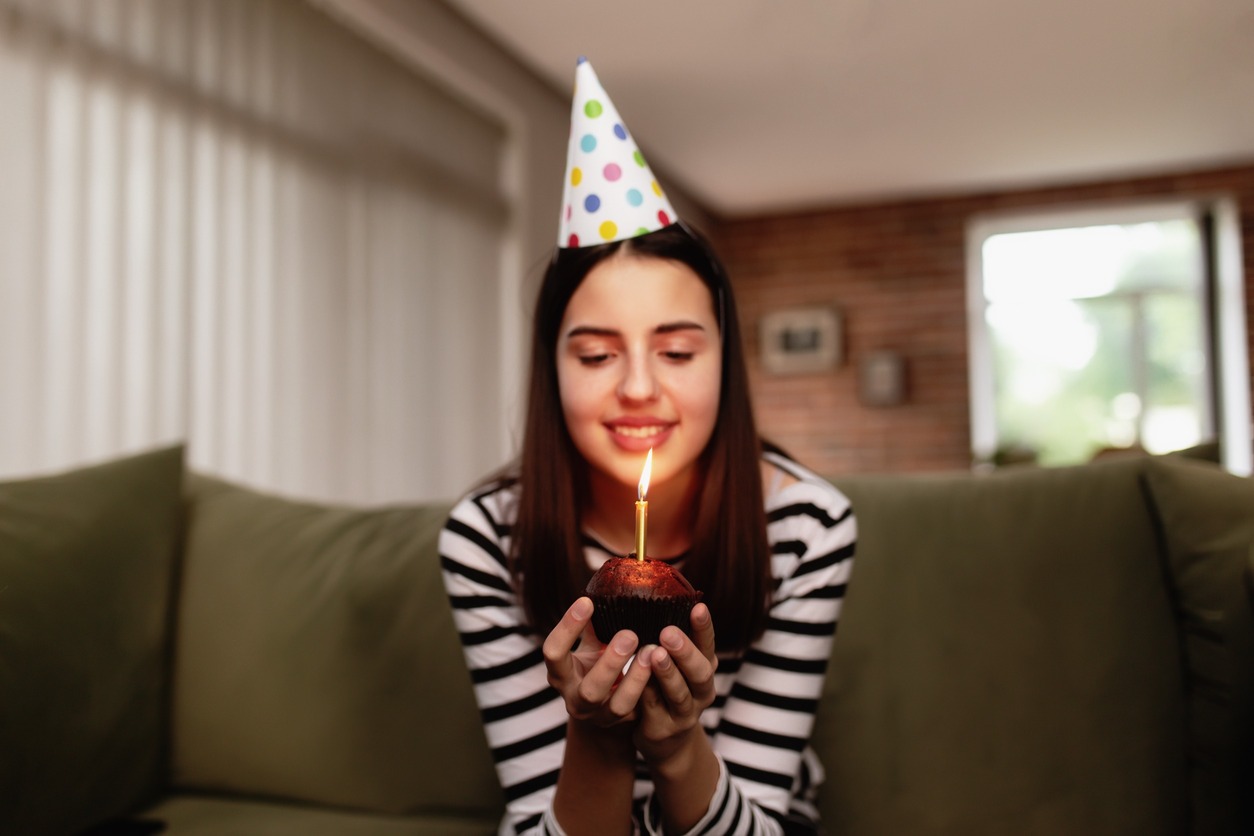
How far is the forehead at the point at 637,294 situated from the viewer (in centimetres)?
90

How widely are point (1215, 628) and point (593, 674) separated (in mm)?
802

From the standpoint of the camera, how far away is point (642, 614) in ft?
2.11

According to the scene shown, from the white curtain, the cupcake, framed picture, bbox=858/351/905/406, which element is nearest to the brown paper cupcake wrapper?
the cupcake

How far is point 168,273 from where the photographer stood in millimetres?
2281

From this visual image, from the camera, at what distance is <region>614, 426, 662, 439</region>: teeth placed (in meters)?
0.88

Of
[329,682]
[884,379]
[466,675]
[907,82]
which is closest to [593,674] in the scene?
[466,675]

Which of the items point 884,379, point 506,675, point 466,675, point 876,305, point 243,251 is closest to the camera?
point 506,675

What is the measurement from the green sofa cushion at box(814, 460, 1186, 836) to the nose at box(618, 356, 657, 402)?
517 mm

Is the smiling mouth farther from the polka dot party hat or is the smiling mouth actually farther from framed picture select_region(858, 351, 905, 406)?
framed picture select_region(858, 351, 905, 406)

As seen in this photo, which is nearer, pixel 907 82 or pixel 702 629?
pixel 702 629

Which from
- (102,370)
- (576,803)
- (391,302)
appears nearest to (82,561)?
(576,803)

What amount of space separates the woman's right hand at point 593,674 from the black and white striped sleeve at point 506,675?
285 mm

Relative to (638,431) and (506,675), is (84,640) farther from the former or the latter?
(638,431)

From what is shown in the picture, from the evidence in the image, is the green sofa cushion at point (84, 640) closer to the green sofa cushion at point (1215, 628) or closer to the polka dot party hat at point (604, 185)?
the polka dot party hat at point (604, 185)
